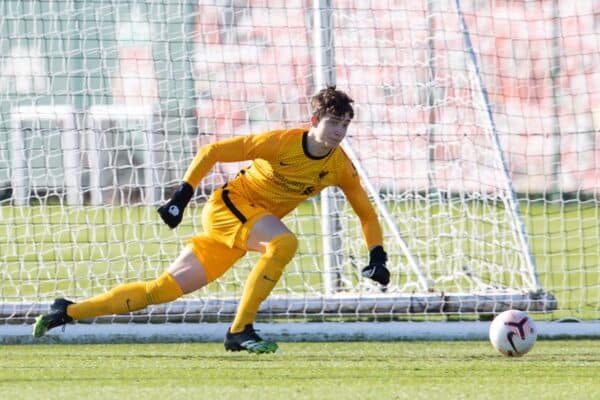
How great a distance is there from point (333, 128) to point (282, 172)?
0.42 metres

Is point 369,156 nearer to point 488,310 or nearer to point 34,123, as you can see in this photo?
point 488,310

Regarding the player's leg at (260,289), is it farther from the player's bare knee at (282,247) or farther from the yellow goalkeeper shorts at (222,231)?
the yellow goalkeeper shorts at (222,231)

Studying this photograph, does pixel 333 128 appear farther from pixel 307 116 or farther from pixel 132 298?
pixel 307 116

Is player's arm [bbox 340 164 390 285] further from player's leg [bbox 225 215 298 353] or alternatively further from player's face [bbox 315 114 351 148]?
player's leg [bbox 225 215 298 353]

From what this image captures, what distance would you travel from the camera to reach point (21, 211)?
10508 millimetres

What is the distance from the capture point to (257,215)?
718cm

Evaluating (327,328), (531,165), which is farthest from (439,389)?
(531,165)

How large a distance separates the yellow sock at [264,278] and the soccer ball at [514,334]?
3.65 feet

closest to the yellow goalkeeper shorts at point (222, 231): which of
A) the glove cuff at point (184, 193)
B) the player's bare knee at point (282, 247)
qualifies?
the player's bare knee at point (282, 247)

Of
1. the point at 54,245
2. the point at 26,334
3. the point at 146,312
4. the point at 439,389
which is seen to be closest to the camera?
the point at 439,389

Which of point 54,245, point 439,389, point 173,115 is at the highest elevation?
point 173,115

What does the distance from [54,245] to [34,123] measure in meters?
1.00

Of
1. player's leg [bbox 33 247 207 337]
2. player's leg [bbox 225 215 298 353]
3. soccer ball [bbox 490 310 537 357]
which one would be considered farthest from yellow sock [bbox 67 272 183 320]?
soccer ball [bbox 490 310 537 357]

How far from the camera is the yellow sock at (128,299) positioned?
286 inches
